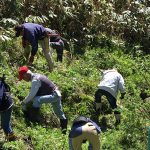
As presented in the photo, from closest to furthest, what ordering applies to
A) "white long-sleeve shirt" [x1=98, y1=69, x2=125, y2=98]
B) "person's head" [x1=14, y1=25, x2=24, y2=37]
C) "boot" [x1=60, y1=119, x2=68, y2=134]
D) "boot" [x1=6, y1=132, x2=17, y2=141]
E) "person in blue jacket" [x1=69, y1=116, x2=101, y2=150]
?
"person in blue jacket" [x1=69, y1=116, x2=101, y2=150]
"boot" [x1=6, y1=132, x2=17, y2=141]
"boot" [x1=60, y1=119, x2=68, y2=134]
"white long-sleeve shirt" [x1=98, y1=69, x2=125, y2=98]
"person's head" [x1=14, y1=25, x2=24, y2=37]

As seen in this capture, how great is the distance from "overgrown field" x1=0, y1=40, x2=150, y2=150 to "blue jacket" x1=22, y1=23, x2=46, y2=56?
2.62 feet

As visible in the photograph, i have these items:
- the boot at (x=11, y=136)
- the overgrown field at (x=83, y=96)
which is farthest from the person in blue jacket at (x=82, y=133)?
the boot at (x=11, y=136)

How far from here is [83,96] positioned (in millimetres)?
11391

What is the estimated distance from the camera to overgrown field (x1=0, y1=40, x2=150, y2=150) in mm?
9422

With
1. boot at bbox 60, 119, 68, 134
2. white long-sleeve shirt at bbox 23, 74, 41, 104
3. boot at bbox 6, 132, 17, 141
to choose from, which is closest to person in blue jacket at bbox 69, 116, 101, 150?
boot at bbox 6, 132, 17, 141

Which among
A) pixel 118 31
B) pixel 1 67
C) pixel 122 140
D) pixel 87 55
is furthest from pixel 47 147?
pixel 118 31

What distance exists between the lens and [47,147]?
29.2 feet

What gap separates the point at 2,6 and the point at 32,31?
3.06 meters

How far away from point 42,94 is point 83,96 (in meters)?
1.93

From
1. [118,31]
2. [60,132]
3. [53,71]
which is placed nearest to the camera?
[60,132]

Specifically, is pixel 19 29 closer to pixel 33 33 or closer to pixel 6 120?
pixel 33 33

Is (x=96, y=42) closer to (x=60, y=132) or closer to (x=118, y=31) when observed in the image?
(x=118, y=31)

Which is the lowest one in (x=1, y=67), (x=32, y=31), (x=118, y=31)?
(x=118, y=31)

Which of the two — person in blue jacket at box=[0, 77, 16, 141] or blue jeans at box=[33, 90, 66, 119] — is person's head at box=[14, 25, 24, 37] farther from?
person in blue jacket at box=[0, 77, 16, 141]
